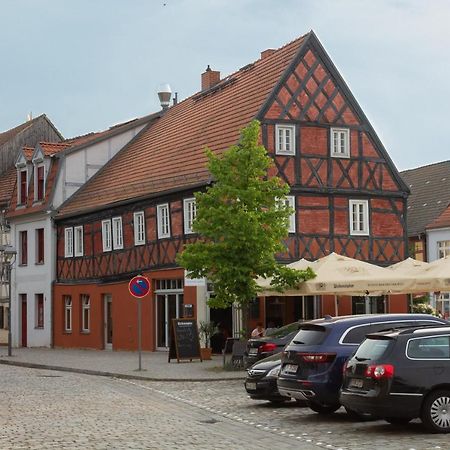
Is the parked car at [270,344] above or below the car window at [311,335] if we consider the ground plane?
below

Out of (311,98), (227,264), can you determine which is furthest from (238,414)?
(311,98)

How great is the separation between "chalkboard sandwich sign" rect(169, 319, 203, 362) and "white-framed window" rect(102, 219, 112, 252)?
484 inches

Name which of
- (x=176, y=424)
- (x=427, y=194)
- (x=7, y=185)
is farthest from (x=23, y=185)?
(x=176, y=424)

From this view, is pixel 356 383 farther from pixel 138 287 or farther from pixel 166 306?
pixel 166 306

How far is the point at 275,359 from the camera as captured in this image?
2047 cm

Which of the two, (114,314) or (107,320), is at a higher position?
(114,314)

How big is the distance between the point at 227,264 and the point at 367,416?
1341 cm

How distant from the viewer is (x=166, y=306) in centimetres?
4031

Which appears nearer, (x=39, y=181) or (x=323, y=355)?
(x=323, y=355)

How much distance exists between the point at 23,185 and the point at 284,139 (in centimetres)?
1799

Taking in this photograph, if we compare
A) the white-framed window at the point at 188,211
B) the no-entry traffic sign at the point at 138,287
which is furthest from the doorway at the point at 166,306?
the no-entry traffic sign at the point at 138,287

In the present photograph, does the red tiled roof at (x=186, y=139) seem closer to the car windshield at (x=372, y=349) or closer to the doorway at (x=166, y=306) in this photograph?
the doorway at (x=166, y=306)

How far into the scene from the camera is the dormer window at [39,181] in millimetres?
50469

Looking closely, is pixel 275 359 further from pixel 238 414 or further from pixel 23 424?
pixel 23 424
